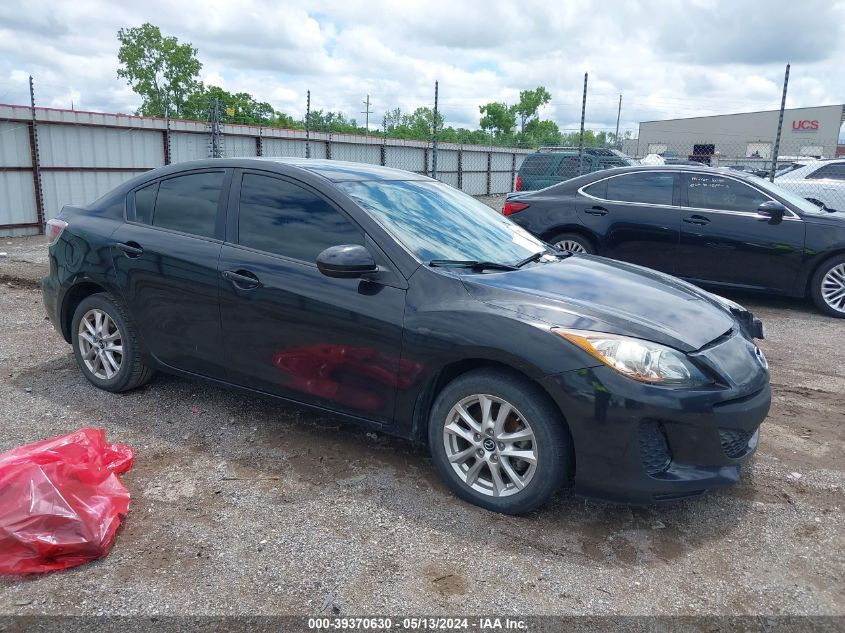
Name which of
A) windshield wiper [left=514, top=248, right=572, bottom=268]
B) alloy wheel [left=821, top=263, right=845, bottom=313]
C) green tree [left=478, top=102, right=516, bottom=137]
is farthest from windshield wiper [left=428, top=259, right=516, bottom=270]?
green tree [left=478, top=102, right=516, bottom=137]

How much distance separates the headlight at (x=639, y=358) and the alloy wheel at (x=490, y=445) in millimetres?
431

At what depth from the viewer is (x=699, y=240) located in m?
7.54

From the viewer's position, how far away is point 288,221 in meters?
3.77

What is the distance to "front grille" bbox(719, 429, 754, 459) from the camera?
295cm

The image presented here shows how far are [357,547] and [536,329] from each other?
1201 millimetres

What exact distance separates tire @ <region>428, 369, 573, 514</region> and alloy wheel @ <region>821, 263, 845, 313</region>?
557 cm

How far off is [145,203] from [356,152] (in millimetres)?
17528

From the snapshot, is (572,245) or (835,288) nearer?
(835,288)

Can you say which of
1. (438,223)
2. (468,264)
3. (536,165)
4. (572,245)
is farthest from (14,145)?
(468,264)

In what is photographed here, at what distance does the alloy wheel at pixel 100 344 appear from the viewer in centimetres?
447

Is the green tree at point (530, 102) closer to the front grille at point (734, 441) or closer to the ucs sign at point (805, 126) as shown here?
the ucs sign at point (805, 126)

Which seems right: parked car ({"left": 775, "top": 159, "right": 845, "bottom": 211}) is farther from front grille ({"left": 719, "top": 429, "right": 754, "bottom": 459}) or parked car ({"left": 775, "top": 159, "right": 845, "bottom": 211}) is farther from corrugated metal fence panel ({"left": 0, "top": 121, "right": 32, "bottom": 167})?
corrugated metal fence panel ({"left": 0, "top": 121, "right": 32, "bottom": 167})

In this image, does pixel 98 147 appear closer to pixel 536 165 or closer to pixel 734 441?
pixel 536 165

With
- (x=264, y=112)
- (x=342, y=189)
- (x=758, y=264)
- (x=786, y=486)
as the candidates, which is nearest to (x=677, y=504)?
(x=786, y=486)
